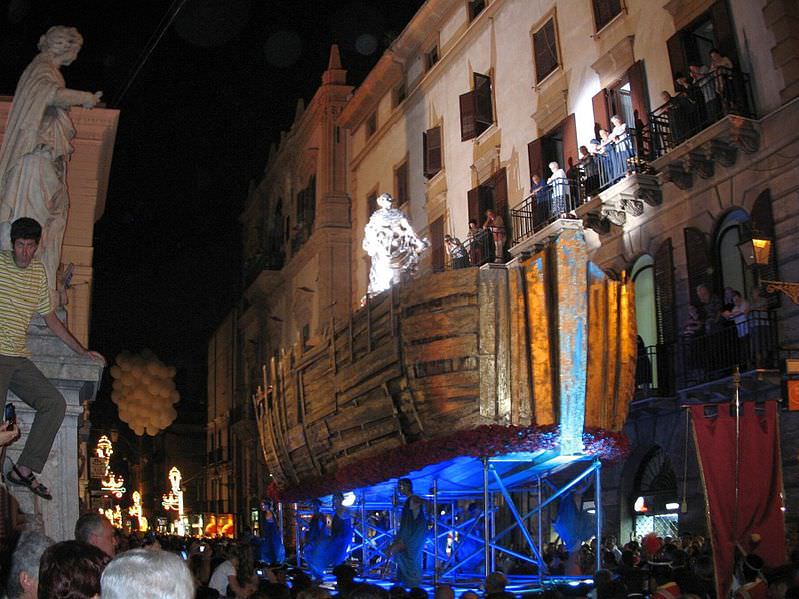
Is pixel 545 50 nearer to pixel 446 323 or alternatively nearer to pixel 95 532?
pixel 446 323

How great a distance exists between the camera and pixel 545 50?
24344 mm

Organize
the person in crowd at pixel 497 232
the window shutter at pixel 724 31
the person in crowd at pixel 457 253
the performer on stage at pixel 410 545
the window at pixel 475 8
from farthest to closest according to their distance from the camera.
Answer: the window at pixel 475 8 → the person in crowd at pixel 457 253 → the person in crowd at pixel 497 232 → the window shutter at pixel 724 31 → the performer on stage at pixel 410 545

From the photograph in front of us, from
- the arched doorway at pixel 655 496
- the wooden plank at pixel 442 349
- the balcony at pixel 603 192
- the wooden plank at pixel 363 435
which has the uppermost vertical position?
the balcony at pixel 603 192

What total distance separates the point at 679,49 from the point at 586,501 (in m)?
9.90

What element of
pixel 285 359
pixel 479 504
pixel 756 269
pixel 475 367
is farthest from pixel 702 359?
pixel 285 359

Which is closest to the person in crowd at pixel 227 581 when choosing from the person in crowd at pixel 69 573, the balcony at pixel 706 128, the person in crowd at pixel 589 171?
the person in crowd at pixel 69 573

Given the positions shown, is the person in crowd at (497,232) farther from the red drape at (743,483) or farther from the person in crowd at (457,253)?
the red drape at (743,483)

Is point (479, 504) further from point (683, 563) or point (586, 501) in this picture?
point (683, 563)

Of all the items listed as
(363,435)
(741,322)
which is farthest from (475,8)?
(363,435)

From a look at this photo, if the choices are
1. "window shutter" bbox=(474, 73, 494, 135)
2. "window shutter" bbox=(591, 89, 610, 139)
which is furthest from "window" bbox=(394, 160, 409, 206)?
"window shutter" bbox=(591, 89, 610, 139)

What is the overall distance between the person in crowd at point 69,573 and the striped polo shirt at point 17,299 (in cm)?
297

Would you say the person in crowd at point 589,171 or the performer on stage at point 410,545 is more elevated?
the person in crowd at point 589,171

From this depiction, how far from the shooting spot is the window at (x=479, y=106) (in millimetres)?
27312

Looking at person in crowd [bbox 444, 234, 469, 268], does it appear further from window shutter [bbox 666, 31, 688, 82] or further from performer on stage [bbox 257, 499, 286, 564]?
window shutter [bbox 666, 31, 688, 82]
